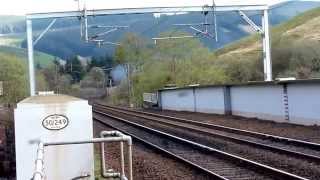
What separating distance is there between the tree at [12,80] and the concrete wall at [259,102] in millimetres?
52413

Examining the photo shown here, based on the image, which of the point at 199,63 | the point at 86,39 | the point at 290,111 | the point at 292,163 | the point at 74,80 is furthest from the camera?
the point at 74,80

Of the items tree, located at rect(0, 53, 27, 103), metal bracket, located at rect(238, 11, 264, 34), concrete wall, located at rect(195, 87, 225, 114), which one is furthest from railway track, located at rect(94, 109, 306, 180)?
tree, located at rect(0, 53, 27, 103)

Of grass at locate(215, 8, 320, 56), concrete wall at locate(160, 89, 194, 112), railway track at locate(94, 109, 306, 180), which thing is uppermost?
grass at locate(215, 8, 320, 56)

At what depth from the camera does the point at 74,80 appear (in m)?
157

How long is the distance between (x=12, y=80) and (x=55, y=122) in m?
81.6

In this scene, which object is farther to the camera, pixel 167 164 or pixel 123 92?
pixel 123 92

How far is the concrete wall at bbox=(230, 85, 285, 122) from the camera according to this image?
3058 cm

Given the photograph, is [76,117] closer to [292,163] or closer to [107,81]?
[292,163]

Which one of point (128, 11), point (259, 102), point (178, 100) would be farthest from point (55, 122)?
point (178, 100)

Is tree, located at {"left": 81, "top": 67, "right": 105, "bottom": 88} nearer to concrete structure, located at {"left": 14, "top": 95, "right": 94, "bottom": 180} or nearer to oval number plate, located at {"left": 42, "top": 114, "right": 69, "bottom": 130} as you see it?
concrete structure, located at {"left": 14, "top": 95, "right": 94, "bottom": 180}

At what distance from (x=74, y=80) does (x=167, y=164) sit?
5597 inches

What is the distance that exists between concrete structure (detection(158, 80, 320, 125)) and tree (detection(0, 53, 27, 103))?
138ft

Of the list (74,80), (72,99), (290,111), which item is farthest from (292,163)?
(74,80)

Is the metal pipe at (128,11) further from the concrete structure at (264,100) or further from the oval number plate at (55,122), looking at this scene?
the oval number plate at (55,122)
